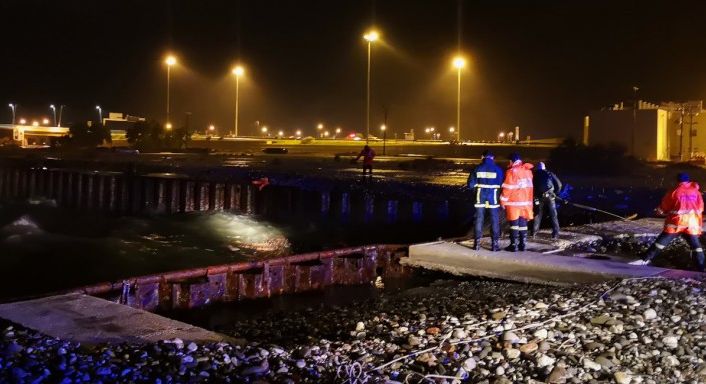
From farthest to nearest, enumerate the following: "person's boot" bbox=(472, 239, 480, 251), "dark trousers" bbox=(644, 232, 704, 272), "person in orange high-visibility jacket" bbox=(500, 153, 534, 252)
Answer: "person's boot" bbox=(472, 239, 480, 251), "person in orange high-visibility jacket" bbox=(500, 153, 534, 252), "dark trousers" bbox=(644, 232, 704, 272)

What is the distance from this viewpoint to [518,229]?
12406mm

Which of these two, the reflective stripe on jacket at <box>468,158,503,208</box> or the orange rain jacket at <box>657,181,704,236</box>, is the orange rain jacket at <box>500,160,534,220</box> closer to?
the reflective stripe on jacket at <box>468,158,503,208</box>

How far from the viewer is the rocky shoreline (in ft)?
20.2

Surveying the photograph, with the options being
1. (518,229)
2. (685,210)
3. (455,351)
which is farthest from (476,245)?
(455,351)

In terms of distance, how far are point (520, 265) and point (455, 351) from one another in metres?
4.89

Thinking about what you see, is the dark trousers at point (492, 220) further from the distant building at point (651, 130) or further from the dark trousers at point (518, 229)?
the distant building at point (651, 130)

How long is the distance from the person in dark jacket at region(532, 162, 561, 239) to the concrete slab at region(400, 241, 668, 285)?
2046mm

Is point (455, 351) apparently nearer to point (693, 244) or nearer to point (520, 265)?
point (520, 265)

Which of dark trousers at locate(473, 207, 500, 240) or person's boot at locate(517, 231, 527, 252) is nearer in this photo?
dark trousers at locate(473, 207, 500, 240)

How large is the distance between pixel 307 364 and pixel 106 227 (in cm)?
2204

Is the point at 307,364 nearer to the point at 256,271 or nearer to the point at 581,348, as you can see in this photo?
the point at 581,348

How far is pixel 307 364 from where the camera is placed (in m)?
6.51

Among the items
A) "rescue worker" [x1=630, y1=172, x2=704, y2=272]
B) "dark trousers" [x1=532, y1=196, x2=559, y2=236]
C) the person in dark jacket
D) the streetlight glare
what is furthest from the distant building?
"rescue worker" [x1=630, y1=172, x2=704, y2=272]

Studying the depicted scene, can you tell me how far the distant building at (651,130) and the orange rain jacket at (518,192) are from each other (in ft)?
134
